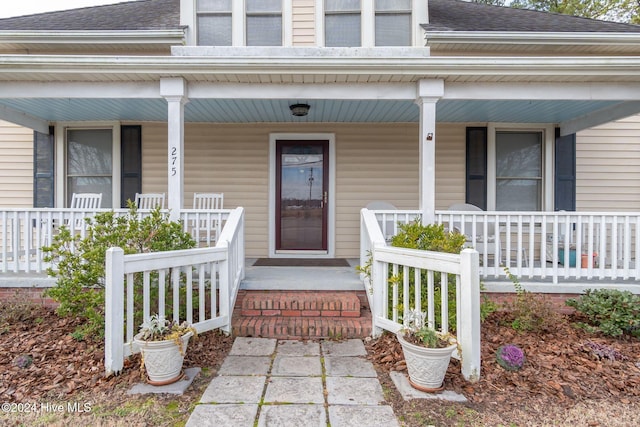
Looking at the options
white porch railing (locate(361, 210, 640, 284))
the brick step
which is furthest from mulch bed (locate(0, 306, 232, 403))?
white porch railing (locate(361, 210, 640, 284))

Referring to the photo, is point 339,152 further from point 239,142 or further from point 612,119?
point 612,119

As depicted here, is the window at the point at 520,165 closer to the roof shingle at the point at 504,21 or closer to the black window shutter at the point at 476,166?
the black window shutter at the point at 476,166

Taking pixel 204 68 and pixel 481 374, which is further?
pixel 204 68

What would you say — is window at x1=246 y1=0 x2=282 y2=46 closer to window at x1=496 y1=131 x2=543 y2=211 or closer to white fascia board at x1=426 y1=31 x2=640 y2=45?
white fascia board at x1=426 y1=31 x2=640 y2=45

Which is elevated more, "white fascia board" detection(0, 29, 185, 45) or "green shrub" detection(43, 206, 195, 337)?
"white fascia board" detection(0, 29, 185, 45)

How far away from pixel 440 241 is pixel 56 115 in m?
5.77

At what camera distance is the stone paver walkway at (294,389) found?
2.23m

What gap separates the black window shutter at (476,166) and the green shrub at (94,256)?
4636 mm

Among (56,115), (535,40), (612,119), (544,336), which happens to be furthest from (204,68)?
(612,119)

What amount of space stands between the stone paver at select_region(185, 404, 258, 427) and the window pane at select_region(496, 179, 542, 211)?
533cm

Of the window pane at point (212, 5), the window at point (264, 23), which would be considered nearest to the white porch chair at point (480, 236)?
the window at point (264, 23)

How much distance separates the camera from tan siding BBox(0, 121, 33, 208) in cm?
607

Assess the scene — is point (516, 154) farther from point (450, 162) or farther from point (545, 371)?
point (545, 371)

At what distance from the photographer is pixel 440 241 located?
3.45m
